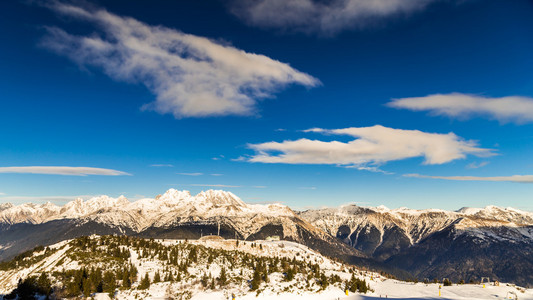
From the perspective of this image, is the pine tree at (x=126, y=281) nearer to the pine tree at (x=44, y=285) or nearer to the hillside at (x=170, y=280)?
the hillside at (x=170, y=280)

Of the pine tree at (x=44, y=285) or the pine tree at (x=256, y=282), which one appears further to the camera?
the pine tree at (x=256, y=282)

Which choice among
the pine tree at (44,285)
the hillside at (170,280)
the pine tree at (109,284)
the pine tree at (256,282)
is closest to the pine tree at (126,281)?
the hillside at (170,280)

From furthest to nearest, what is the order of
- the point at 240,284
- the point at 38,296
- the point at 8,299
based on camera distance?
the point at 240,284, the point at 38,296, the point at 8,299

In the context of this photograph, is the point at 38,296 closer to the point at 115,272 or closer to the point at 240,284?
the point at 115,272

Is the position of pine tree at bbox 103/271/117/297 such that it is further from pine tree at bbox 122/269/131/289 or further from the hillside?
pine tree at bbox 122/269/131/289

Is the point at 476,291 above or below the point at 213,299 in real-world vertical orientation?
above

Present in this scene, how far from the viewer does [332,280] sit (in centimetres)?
11112

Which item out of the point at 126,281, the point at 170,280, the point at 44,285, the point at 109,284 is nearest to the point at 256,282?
the point at 170,280

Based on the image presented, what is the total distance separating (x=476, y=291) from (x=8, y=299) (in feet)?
414

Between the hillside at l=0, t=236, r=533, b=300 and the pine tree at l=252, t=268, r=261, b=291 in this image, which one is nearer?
the hillside at l=0, t=236, r=533, b=300

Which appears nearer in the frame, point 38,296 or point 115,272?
point 38,296

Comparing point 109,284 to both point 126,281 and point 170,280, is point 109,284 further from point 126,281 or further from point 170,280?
point 170,280

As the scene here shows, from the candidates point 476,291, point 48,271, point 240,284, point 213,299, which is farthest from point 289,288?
point 48,271

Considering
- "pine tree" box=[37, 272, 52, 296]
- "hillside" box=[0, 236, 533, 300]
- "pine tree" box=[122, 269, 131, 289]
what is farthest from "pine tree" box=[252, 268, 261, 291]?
"pine tree" box=[37, 272, 52, 296]
